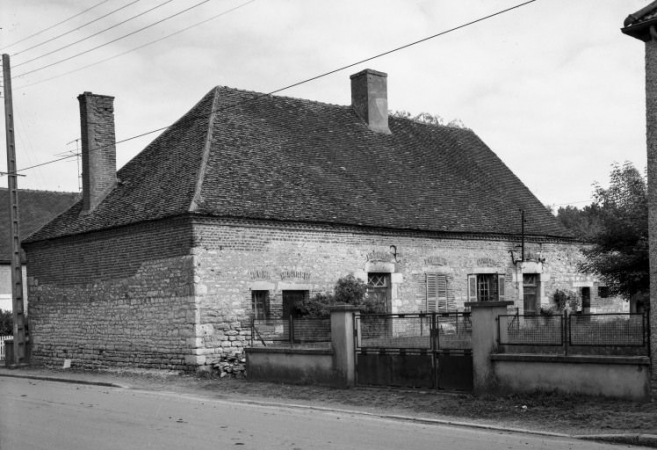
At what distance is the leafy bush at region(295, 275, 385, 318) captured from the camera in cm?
2155

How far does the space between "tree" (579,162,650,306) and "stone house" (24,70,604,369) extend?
635 cm

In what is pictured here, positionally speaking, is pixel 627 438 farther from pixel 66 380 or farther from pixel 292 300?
pixel 66 380

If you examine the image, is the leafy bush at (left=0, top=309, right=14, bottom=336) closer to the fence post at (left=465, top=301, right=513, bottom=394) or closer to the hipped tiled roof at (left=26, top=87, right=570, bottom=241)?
the hipped tiled roof at (left=26, top=87, right=570, bottom=241)

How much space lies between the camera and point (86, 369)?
2381cm

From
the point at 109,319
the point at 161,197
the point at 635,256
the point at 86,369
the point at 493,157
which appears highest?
the point at 493,157

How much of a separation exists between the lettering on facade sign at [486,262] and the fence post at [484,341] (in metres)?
12.3

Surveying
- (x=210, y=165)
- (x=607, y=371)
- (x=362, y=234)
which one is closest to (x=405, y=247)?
(x=362, y=234)

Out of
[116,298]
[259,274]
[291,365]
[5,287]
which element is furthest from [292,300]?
[5,287]

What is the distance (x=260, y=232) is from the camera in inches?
837

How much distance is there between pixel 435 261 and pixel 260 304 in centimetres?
646

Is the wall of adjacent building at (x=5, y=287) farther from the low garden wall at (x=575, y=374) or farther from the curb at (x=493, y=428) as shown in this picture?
the low garden wall at (x=575, y=374)

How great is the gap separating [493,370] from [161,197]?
452 inches

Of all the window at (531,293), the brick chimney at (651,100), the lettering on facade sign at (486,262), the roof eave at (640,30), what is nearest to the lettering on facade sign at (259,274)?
the lettering on facade sign at (486,262)

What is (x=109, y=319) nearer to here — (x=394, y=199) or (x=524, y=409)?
(x=394, y=199)
